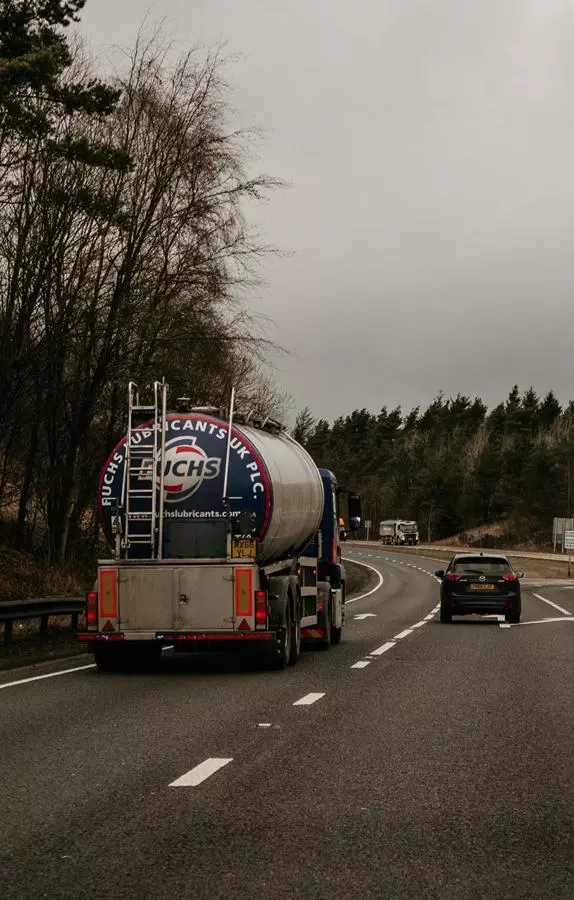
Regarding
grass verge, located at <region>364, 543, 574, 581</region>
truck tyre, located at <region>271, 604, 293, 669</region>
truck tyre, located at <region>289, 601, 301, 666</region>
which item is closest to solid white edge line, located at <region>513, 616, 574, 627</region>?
truck tyre, located at <region>289, 601, 301, 666</region>

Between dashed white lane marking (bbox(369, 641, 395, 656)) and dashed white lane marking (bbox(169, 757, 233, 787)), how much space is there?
36.2ft

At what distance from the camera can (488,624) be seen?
30.1 meters

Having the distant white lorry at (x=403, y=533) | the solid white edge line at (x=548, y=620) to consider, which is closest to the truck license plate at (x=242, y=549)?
the solid white edge line at (x=548, y=620)

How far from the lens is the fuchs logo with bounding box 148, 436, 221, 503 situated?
1631 centimetres

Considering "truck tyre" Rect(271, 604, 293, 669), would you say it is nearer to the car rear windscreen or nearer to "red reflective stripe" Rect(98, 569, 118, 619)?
"red reflective stripe" Rect(98, 569, 118, 619)

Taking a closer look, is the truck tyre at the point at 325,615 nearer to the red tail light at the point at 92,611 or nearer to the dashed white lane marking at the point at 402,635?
the dashed white lane marking at the point at 402,635

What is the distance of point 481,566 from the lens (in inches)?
1174

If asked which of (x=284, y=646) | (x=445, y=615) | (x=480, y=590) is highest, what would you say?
(x=480, y=590)

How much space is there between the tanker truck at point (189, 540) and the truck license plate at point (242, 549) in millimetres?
12

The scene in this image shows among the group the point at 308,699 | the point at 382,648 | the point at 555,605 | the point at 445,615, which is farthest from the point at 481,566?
the point at 308,699

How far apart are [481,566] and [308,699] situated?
16.9m

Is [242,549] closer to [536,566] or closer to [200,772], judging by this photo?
[200,772]

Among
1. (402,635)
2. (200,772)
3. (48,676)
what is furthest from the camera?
(402,635)

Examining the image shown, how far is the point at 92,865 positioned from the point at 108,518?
10.5 meters
